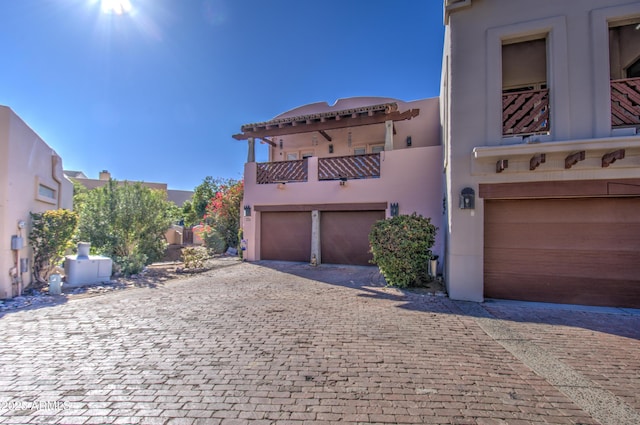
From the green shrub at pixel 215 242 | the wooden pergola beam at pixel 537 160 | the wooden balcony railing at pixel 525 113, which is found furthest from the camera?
the green shrub at pixel 215 242

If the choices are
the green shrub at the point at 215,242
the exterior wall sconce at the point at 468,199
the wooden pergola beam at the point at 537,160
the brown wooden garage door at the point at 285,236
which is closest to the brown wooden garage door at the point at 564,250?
the exterior wall sconce at the point at 468,199

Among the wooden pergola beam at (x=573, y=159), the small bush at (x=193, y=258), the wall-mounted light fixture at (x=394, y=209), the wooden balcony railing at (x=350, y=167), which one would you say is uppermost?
the wooden balcony railing at (x=350, y=167)

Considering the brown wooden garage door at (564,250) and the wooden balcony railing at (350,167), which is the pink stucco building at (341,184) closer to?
the wooden balcony railing at (350,167)

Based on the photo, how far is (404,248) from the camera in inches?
293

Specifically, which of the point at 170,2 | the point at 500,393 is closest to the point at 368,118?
the point at 170,2

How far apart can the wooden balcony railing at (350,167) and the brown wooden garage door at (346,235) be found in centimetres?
145

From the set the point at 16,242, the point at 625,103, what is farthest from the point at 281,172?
the point at 625,103

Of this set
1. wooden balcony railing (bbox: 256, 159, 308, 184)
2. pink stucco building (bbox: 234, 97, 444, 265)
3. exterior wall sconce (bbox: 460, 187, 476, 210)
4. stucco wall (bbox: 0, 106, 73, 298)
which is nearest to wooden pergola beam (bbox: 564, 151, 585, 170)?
exterior wall sconce (bbox: 460, 187, 476, 210)

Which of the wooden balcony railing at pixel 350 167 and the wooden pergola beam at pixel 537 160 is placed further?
the wooden balcony railing at pixel 350 167

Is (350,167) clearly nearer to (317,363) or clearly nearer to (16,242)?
(317,363)

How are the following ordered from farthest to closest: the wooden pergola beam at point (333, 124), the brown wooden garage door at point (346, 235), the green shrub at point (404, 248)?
the brown wooden garage door at point (346, 235)
the wooden pergola beam at point (333, 124)
the green shrub at point (404, 248)

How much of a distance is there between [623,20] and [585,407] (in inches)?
312

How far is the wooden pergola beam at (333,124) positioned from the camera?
35.4ft

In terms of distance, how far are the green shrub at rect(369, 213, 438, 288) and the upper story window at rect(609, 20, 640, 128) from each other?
4.52m
